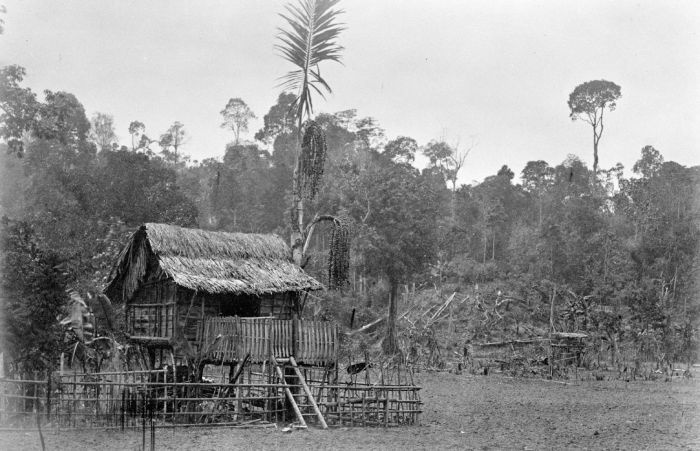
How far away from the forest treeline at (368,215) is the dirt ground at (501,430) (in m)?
4.09

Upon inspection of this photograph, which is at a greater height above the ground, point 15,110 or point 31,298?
point 15,110

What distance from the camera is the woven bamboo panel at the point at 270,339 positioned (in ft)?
59.3

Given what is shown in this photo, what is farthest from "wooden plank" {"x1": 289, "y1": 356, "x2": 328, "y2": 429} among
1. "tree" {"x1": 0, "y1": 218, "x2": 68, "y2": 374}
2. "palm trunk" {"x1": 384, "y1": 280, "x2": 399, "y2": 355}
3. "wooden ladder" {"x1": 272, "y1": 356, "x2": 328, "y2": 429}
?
"palm trunk" {"x1": 384, "y1": 280, "x2": 399, "y2": 355}

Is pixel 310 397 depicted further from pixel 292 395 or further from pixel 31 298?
pixel 31 298

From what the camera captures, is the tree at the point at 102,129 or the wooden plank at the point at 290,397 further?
the tree at the point at 102,129

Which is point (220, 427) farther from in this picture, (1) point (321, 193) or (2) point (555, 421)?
(1) point (321, 193)

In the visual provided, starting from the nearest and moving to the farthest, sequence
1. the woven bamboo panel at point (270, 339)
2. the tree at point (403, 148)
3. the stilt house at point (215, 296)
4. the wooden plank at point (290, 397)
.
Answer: the wooden plank at point (290, 397) → the woven bamboo panel at point (270, 339) → the stilt house at point (215, 296) → the tree at point (403, 148)

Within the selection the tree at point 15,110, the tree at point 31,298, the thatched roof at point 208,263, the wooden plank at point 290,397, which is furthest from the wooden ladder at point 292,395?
the tree at point 15,110

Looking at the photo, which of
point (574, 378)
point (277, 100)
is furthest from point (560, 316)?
point (277, 100)

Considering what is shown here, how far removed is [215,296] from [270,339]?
2.82 meters

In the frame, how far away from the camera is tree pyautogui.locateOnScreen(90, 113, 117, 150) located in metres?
55.2

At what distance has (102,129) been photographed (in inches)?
2175

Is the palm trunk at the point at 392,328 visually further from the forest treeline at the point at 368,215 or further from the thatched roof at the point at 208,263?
the thatched roof at the point at 208,263

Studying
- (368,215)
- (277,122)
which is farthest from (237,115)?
(368,215)
